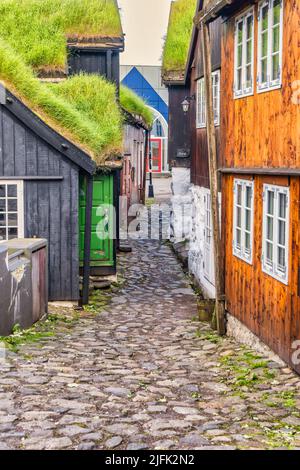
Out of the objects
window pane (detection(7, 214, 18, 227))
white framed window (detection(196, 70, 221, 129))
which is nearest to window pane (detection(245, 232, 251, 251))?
white framed window (detection(196, 70, 221, 129))

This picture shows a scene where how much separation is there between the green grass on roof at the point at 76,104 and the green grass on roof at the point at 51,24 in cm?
169

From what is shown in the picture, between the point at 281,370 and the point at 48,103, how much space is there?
726 cm

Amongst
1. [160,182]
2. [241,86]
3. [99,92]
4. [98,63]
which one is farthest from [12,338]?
[160,182]

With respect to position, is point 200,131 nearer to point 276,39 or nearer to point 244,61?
point 244,61

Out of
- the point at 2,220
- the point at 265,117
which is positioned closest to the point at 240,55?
the point at 265,117

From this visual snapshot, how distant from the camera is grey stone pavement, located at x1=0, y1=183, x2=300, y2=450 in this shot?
645 cm

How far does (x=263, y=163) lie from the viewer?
1019 centimetres

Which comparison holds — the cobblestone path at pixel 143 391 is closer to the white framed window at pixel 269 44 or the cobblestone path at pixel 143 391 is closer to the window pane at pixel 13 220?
the window pane at pixel 13 220

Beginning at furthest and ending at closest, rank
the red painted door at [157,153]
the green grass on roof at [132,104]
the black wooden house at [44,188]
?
the red painted door at [157,153] < the green grass on roof at [132,104] < the black wooden house at [44,188]

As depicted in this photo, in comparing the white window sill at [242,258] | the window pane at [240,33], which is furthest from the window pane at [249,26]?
the white window sill at [242,258]

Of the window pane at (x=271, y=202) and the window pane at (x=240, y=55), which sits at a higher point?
the window pane at (x=240, y=55)

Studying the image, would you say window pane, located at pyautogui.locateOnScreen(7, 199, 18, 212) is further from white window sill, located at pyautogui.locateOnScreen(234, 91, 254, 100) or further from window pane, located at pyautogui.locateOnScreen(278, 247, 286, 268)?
window pane, located at pyautogui.locateOnScreen(278, 247, 286, 268)

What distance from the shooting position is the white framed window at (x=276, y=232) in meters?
9.27

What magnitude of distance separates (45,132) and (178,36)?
31.4ft
